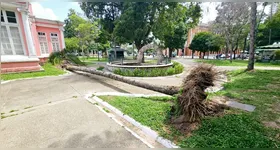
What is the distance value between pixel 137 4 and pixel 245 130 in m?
13.7

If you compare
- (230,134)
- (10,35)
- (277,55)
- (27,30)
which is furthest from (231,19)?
(10,35)

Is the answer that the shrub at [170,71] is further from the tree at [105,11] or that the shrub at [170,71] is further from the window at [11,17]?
the window at [11,17]

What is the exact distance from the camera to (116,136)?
3.01 meters

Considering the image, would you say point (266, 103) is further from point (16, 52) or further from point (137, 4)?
point (16, 52)

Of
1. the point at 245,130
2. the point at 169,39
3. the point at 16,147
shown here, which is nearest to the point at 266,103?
the point at 245,130

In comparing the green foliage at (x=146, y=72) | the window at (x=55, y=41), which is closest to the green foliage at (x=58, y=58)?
the window at (x=55, y=41)

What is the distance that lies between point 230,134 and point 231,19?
63.4 feet

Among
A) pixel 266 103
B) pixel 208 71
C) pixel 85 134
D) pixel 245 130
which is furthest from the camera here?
pixel 266 103

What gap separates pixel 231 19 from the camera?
17266 mm

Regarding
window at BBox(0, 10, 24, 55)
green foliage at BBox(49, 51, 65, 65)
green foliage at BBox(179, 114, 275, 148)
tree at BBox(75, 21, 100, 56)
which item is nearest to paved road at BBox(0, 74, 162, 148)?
green foliage at BBox(179, 114, 275, 148)

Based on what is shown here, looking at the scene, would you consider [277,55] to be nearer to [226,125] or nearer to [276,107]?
[276,107]

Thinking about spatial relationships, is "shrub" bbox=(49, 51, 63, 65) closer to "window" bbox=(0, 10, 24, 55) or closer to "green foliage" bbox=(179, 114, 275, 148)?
"window" bbox=(0, 10, 24, 55)

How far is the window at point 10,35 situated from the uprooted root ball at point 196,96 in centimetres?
1215

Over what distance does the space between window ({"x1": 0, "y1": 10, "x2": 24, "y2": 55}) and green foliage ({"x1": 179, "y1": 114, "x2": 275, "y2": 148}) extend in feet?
41.3
